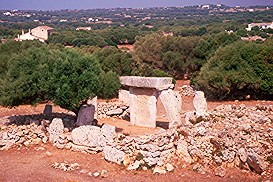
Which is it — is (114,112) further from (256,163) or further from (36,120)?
(256,163)

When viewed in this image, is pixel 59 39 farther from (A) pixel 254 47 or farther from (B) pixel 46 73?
(B) pixel 46 73

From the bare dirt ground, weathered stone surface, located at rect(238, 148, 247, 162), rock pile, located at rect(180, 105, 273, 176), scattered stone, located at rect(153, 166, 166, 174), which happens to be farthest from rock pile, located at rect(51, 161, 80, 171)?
weathered stone surface, located at rect(238, 148, 247, 162)

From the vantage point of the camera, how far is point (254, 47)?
90.7 ft

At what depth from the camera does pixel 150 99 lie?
1806 centimetres

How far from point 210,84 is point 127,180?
16282 mm

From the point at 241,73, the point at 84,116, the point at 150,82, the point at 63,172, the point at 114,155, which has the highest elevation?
the point at 150,82

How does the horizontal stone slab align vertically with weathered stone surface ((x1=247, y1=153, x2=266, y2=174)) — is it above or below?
above

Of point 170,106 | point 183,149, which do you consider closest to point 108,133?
point 183,149

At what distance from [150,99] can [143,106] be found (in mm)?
774

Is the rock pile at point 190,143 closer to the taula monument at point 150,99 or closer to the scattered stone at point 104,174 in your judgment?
the scattered stone at point 104,174

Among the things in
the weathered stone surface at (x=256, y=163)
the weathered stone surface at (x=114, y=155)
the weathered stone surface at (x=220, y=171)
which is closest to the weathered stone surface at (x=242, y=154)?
the weathered stone surface at (x=256, y=163)

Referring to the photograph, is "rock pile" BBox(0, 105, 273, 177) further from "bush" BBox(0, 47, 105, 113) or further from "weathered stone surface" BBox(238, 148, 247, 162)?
"bush" BBox(0, 47, 105, 113)

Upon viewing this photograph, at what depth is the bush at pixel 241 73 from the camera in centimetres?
2602

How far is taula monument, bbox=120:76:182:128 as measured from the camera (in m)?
17.5
